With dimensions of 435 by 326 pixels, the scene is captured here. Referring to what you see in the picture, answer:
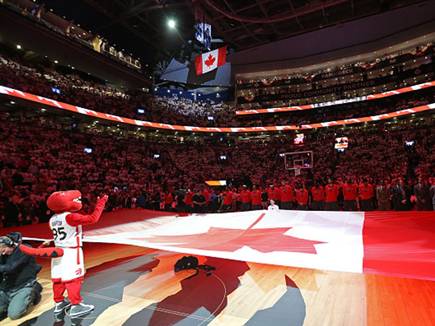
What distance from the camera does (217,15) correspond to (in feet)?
53.8

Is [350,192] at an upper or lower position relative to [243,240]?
upper

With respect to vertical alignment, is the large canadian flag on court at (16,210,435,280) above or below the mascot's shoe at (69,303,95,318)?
above

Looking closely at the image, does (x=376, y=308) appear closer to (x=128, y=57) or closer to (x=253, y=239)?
(x=253, y=239)

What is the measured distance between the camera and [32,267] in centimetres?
398

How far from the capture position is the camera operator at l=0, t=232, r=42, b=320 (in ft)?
11.5

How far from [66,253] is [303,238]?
2.98 metres

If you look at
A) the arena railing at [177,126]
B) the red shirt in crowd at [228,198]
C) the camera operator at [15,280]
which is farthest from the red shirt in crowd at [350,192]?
the arena railing at [177,126]

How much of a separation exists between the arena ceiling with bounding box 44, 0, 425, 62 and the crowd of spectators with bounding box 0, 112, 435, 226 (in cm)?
742

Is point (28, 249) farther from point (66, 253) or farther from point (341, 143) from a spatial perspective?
point (341, 143)

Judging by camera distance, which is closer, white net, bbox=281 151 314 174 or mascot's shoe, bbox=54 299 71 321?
mascot's shoe, bbox=54 299 71 321

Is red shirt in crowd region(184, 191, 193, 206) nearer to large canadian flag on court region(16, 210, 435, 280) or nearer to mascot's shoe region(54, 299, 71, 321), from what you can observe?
large canadian flag on court region(16, 210, 435, 280)

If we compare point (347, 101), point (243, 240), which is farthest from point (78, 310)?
point (347, 101)

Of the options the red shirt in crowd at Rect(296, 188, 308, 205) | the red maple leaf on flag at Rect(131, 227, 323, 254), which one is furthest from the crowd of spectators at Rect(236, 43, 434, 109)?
the red maple leaf on flag at Rect(131, 227, 323, 254)

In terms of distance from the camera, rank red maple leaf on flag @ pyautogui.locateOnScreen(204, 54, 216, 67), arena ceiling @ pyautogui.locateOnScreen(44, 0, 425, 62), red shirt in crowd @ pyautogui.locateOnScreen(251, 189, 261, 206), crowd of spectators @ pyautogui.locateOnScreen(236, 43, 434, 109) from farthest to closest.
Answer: crowd of spectators @ pyautogui.locateOnScreen(236, 43, 434, 109), arena ceiling @ pyautogui.locateOnScreen(44, 0, 425, 62), red maple leaf on flag @ pyautogui.locateOnScreen(204, 54, 216, 67), red shirt in crowd @ pyautogui.locateOnScreen(251, 189, 261, 206)
